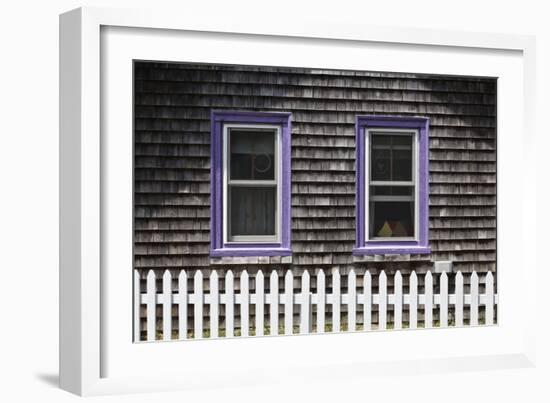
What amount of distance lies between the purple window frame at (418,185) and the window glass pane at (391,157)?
155 millimetres

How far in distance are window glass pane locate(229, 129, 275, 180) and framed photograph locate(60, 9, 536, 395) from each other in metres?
0.02

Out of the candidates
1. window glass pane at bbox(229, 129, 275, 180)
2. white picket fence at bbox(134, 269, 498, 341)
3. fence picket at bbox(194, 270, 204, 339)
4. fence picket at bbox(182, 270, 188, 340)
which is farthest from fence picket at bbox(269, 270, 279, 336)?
window glass pane at bbox(229, 129, 275, 180)

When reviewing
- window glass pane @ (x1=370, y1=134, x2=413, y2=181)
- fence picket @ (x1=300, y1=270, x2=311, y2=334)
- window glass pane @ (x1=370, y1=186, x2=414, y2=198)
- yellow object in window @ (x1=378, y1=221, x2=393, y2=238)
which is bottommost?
fence picket @ (x1=300, y1=270, x2=311, y2=334)

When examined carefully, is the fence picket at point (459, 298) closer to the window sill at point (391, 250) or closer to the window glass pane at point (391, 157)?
the window sill at point (391, 250)

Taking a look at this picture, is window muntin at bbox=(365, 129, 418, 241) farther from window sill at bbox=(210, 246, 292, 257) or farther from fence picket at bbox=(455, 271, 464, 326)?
fence picket at bbox=(455, 271, 464, 326)

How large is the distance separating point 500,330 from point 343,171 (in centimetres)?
277

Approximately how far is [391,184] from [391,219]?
44cm

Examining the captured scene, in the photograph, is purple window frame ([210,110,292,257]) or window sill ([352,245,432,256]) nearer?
purple window frame ([210,110,292,257])

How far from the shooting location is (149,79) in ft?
32.9

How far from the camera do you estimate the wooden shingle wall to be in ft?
33.0

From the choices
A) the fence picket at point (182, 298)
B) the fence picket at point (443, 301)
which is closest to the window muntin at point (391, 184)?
the fence picket at point (443, 301)

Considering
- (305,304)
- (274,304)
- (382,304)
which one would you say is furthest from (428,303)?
(274,304)

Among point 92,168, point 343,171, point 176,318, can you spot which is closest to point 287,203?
point 343,171

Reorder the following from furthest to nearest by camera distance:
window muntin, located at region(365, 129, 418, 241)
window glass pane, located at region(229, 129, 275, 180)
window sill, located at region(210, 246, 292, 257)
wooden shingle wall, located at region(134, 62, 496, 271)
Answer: window muntin, located at region(365, 129, 418, 241) < window glass pane, located at region(229, 129, 275, 180) < window sill, located at region(210, 246, 292, 257) < wooden shingle wall, located at region(134, 62, 496, 271)
